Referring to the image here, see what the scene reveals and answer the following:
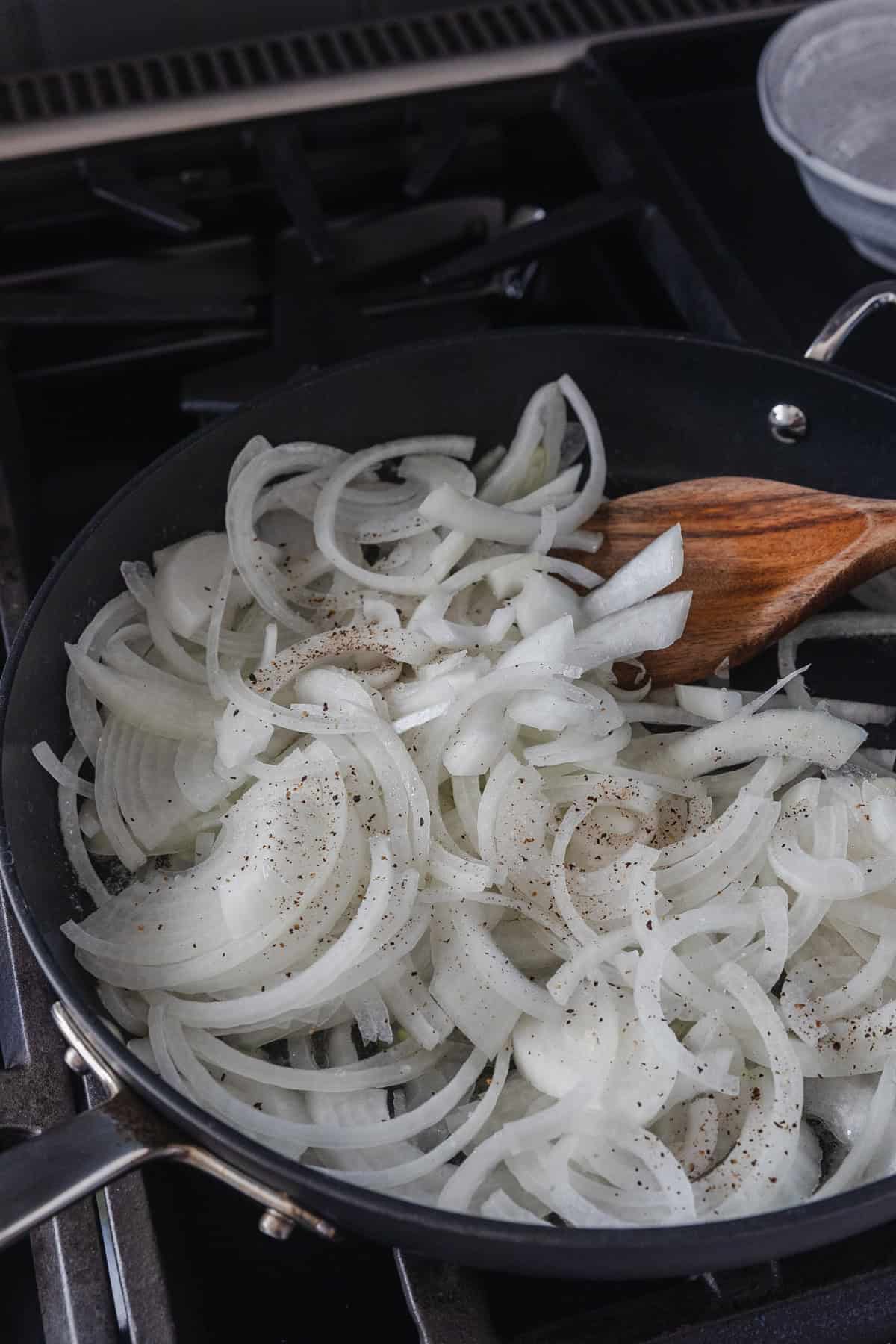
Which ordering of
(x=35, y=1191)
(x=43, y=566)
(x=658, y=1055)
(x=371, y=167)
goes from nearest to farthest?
(x=35, y=1191), (x=658, y=1055), (x=43, y=566), (x=371, y=167)

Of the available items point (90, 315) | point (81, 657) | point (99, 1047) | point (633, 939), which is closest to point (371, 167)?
point (90, 315)

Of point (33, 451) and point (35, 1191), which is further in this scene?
point (33, 451)

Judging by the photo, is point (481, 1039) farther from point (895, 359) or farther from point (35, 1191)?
point (895, 359)

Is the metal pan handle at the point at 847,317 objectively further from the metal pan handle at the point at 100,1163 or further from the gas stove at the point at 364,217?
the metal pan handle at the point at 100,1163

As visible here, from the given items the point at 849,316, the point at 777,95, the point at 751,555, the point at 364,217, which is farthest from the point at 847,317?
the point at 364,217

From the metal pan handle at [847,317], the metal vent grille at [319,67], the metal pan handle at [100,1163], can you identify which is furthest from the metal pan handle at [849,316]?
the metal pan handle at [100,1163]

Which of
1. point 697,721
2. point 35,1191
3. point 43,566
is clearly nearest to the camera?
point 35,1191

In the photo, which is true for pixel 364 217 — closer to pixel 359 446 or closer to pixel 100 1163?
pixel 359 446
